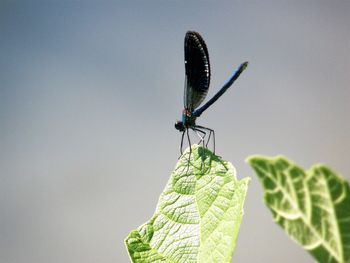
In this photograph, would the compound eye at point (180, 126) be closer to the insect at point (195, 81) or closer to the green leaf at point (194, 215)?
the insect at point (195, 81)

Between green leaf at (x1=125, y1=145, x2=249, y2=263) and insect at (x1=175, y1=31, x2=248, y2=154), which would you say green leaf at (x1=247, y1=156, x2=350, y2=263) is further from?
insect at (x1=175, y1=31, x2=248, y2=154)

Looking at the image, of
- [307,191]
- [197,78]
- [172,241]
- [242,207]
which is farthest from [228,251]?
[197,78]

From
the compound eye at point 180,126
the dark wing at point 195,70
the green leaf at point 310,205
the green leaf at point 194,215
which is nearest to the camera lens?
the green leaf at point 310,205

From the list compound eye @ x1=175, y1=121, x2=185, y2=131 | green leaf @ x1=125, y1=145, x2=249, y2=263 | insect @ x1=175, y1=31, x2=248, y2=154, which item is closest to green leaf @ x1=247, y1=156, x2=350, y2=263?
green leaf @ x1=125, y1=145, x2=249, y2=263

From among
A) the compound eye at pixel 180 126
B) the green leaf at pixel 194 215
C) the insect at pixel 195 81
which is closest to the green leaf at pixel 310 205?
the green leaf at pixel 194 215

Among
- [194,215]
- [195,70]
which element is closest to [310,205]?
[194,215]

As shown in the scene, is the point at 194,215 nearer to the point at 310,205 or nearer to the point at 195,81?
the point at 310,205
